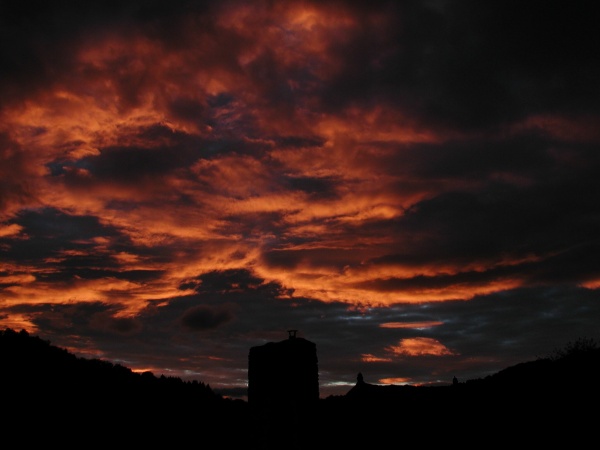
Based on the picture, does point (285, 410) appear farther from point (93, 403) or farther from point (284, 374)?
point (93, 403)

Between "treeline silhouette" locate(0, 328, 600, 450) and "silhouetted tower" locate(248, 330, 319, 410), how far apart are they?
0.07 m

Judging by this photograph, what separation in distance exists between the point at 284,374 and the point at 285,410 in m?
0.27

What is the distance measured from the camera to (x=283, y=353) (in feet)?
13.3

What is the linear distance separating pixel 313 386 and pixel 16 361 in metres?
23.3

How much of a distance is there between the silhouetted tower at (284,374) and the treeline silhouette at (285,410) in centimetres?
7

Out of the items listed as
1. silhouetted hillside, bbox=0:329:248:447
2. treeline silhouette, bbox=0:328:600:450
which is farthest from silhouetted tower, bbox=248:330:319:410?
silhouetted hillside, bbox=0:329:248:447

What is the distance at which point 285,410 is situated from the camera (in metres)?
3.83

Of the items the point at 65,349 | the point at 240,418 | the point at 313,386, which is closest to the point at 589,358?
the point at 313,386

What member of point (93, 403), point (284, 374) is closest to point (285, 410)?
point (284, 374)

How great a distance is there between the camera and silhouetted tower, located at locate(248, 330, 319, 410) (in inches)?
153

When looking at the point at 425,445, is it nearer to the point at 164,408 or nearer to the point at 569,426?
the point at 569,426

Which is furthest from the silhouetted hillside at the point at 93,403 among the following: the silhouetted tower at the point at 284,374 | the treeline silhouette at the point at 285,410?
the silhouetted tower at the point at 284,374

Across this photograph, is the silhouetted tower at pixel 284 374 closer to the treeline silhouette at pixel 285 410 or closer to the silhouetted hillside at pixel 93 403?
the treeline silhouette at pixel 285 410

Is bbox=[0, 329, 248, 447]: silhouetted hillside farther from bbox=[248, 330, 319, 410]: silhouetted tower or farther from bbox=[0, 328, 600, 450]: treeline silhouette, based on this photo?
bbox=[248, 330, 319, 410]: silhouetted tower
